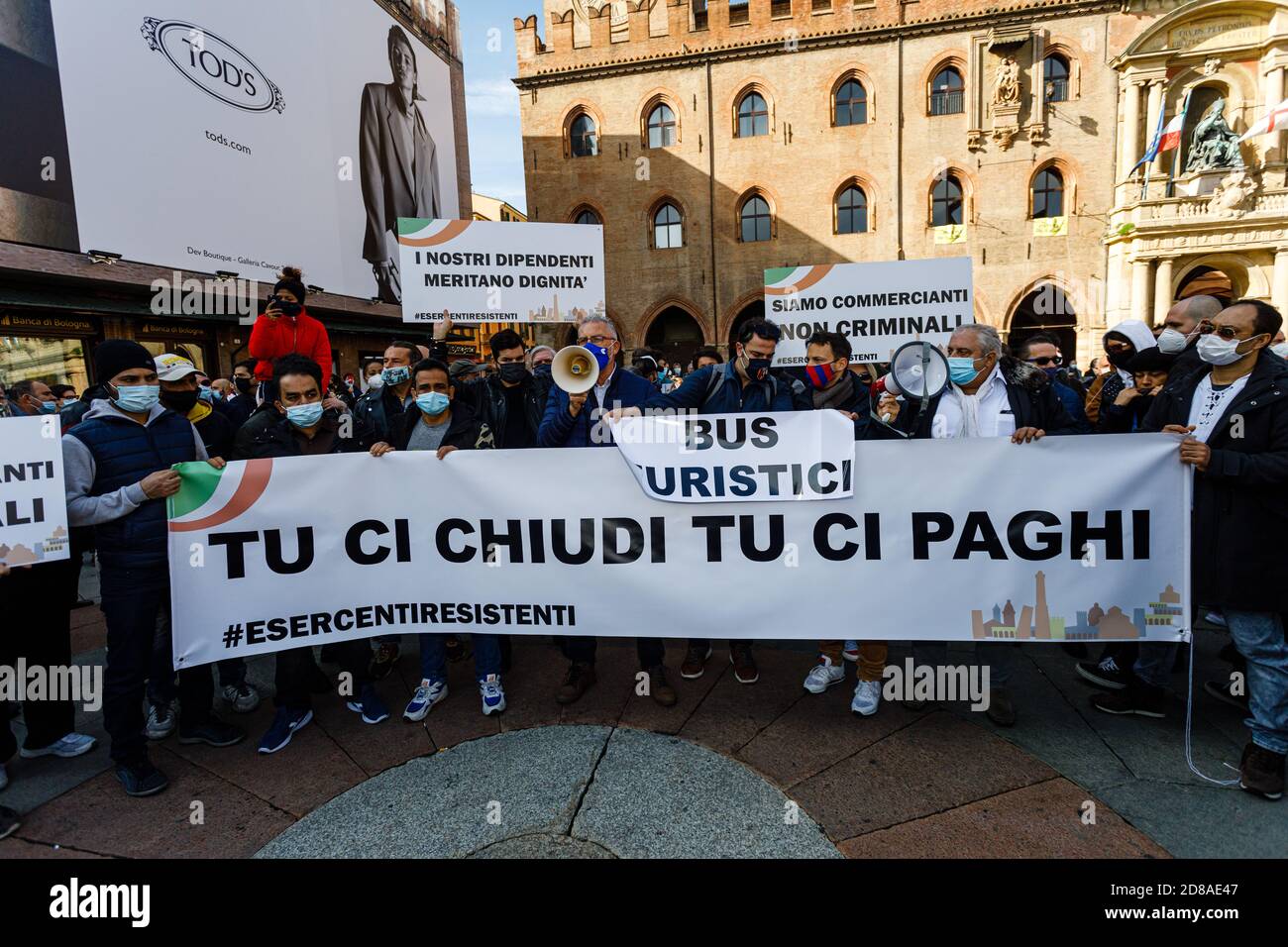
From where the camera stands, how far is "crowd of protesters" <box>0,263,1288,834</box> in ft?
9.62

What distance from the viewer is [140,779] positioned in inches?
127

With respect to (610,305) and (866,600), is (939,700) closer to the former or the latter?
(866,600)

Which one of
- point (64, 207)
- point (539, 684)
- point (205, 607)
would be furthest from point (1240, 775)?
point (64, 207)

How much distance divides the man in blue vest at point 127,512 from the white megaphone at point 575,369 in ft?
6.77

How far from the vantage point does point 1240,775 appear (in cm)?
296

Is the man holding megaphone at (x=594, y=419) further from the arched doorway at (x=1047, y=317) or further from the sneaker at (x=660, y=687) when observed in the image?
the arched doorway at (x=1047, y=317)

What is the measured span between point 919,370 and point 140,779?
464 cm

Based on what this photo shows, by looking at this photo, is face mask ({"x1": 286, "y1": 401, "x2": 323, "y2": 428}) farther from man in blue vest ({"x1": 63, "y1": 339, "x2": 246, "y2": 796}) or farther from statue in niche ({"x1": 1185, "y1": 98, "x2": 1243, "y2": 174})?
statue in niche ({"x1": 1185, "y1": 98, "x2": 1243, "y2": 174})

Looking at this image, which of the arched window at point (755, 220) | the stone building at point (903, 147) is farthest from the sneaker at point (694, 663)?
the arched window at point (755, 220)

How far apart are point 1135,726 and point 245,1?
64.0ft

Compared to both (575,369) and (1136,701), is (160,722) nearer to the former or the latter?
(575,369)

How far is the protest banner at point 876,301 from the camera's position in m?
6.50

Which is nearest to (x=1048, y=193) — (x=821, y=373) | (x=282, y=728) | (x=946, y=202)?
(x=946, y=202)

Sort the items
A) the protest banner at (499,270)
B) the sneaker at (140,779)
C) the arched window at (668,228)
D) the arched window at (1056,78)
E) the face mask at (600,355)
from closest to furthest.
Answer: the sneaker at (140,779), the face mask at (600,355), the protest banner at (499,270), the arched window at (1056,78), the arched window at (668,228)
